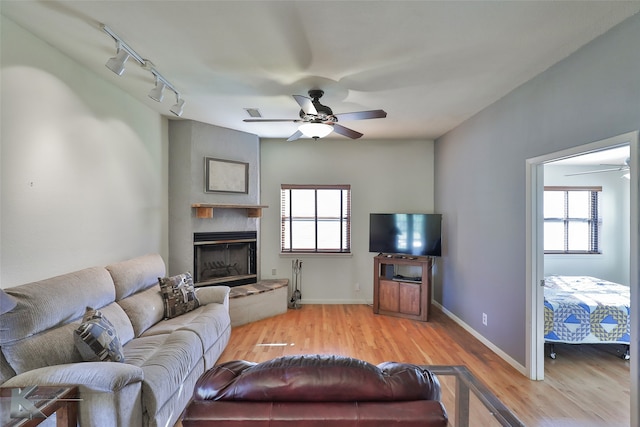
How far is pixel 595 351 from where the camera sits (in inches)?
119

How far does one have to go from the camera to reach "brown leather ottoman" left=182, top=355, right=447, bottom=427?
825 millimetres

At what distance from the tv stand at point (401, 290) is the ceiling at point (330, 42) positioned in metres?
2.36

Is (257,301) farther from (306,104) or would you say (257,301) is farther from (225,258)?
(306,104)

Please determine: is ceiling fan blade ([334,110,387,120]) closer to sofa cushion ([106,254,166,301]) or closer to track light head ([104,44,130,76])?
track light head ([104,44,130,76])

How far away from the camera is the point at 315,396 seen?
0.87 metres

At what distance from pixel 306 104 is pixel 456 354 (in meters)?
3.06

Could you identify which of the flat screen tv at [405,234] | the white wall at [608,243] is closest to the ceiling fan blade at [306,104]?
the flat screen tv at [405,234]

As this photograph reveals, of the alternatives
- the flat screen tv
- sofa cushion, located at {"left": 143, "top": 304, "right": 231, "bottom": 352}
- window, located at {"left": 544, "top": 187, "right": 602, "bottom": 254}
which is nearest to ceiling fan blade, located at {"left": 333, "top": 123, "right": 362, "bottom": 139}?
the flat screen tv

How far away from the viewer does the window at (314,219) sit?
190 inches

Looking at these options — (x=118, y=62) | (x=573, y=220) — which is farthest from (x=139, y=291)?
(x=573, y=220)

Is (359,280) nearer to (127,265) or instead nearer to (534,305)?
(534,305)

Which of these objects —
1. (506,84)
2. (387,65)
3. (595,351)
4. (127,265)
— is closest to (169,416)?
(127,265)

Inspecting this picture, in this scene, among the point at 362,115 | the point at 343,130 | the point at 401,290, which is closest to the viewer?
the point at 362,115

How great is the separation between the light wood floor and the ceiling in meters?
2.79
